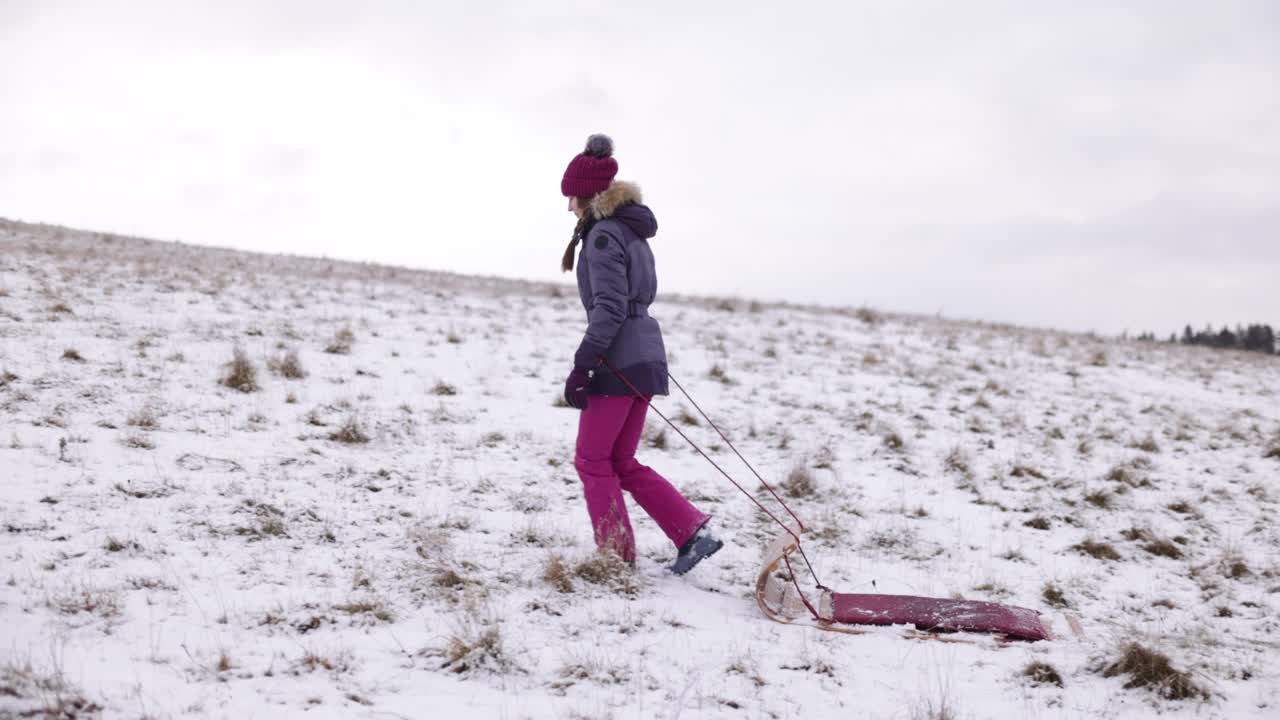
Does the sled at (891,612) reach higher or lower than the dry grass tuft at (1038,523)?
lower

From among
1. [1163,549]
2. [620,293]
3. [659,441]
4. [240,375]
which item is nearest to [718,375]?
[659,441]

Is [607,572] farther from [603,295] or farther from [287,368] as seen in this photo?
[287,368]

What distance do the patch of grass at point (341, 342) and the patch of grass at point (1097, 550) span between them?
7.63 m

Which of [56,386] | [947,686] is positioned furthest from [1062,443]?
[56,386]

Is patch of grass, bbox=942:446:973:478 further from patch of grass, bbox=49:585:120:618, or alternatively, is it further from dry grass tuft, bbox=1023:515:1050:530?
patch of grass, bbox=49:585:120:618

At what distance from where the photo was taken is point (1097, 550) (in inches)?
212

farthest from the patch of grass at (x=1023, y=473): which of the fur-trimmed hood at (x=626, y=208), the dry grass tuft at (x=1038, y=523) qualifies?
the fur-trimmed hood at (x=626, y=208)

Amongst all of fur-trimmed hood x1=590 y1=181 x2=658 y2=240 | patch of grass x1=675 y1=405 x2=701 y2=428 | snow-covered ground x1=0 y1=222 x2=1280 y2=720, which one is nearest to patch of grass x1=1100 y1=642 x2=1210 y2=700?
snow-covered ground x1=0 y1=222 x2=1280 y2=720

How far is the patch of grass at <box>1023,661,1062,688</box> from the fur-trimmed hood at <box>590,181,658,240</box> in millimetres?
2873

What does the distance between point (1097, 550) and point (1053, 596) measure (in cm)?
105

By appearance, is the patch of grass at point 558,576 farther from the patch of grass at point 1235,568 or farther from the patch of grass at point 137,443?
the patch of grass at point 1235,568

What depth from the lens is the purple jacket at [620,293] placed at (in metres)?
4.00

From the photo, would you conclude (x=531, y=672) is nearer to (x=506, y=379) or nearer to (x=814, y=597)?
(x=814, y=597)

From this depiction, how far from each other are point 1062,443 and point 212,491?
8.16 meters
